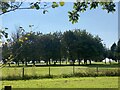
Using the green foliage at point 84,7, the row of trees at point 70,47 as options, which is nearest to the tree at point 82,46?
the row of trees at point 70,47

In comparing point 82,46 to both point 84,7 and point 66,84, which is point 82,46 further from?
point 84,7

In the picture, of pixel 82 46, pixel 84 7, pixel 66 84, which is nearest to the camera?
A: pixel 84 7

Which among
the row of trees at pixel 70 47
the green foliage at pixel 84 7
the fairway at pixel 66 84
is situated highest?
the row of trees at pixel 70 47

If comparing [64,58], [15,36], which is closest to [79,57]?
[64,58]

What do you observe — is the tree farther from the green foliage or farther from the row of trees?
the green foliage

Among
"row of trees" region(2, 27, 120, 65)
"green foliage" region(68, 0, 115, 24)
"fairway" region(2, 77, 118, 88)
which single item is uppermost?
"row of trees" region(2, 27, 120, 65)

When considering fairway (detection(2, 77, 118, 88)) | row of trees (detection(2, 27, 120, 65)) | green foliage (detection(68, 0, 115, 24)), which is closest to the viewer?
green foliage (detection(68, 0, 115, 24))

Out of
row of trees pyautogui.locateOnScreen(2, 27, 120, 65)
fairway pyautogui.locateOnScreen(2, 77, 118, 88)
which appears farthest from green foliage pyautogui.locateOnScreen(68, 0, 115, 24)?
row of trees pyautogui.locateOnScreen(2, 27, 120, 65)

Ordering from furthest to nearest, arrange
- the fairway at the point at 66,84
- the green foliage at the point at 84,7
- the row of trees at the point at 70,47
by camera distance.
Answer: the row of trees at the point at 70,47 < the fairway at the point at 66,84 < the green foliage at the point at 84,7

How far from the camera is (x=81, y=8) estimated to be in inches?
134

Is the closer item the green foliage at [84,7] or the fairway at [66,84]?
the green foliage at [84,7]

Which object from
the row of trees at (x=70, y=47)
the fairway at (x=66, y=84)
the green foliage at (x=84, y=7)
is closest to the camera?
the green foliage at (x=84, y=7)

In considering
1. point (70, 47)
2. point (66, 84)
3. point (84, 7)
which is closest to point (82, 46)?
point (70, 47)

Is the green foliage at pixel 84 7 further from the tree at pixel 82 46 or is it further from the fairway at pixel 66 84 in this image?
the tree at pixel 82 46
